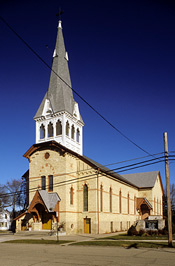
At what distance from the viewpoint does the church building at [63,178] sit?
3703 cm

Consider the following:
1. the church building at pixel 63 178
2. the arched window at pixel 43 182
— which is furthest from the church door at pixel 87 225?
the arched window at pixel 43 182

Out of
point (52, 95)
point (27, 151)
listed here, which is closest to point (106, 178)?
point (27, 151)

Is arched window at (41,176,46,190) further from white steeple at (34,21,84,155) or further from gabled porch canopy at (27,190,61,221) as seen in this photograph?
white steeple at (34,21,84,155)

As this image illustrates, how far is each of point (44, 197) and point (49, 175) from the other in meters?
3.83

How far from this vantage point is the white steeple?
41.0m

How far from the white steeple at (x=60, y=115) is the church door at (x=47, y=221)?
954cm

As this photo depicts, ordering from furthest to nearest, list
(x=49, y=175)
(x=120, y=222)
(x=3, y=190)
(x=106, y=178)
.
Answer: (x=3, y=190)
(x=120, y=222)
(x=106, y=178)
(x=49, y=175)

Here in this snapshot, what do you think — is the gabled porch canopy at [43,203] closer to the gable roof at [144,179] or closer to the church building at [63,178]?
the church building at [63,178]

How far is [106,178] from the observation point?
4262 cm

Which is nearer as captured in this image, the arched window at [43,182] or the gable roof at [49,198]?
the gable roof at [49,198]

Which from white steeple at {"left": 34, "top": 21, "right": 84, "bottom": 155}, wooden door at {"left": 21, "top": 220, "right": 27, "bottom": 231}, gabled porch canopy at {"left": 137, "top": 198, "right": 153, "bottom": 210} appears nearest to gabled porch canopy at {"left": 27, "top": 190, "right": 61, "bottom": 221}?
wooden door at {"left": 21, "top": 220, "right": 27, "bottom": 231}

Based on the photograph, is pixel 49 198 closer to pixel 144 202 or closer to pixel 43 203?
pixel 43 203

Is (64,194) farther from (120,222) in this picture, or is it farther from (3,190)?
(3,190)

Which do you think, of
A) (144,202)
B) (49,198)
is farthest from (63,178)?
(144,202)
